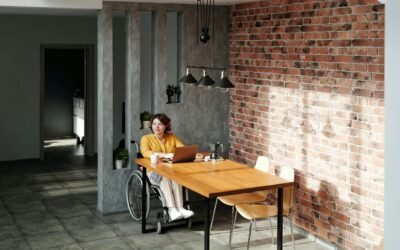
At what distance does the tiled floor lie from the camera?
591cm

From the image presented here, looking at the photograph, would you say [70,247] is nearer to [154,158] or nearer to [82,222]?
[82,222]

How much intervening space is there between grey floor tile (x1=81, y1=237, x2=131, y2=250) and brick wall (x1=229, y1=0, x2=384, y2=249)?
186cm

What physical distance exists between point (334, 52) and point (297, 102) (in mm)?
790

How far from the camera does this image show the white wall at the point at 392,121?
1221 millimetres

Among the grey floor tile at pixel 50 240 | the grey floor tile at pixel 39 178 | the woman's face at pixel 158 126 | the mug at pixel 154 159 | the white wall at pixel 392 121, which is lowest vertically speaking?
the grey floor tile at pixel 50 240

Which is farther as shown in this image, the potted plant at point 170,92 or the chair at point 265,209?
the potted plant at point 170,92

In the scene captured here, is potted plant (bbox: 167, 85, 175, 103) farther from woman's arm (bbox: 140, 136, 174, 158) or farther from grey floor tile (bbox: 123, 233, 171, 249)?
grey floor tile (bbox: 123, 233, 171, 249)

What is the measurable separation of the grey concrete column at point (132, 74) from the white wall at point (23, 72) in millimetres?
4104

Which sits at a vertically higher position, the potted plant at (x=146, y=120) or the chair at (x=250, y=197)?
the potted plant at (x=146, y=120)

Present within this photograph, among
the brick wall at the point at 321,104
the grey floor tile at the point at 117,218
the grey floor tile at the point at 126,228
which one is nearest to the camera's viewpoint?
the brick wall at the point at 321,104

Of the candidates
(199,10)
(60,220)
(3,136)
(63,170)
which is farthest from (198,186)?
(3,136)

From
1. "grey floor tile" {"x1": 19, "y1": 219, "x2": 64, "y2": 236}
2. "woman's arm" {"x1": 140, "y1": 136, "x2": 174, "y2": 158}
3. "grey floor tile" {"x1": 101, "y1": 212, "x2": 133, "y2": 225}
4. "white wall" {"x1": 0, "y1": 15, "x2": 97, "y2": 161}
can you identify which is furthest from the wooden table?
"white wall" {"x1": 0, "y1": 15, "x2": 97, "y2": 161}

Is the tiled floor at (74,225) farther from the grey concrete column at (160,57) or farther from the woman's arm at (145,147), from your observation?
the grey concrete column at (160,57)

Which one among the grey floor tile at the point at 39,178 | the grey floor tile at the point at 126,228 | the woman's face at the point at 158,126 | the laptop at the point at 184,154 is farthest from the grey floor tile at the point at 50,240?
the grey floor tile at the point at 39,178
